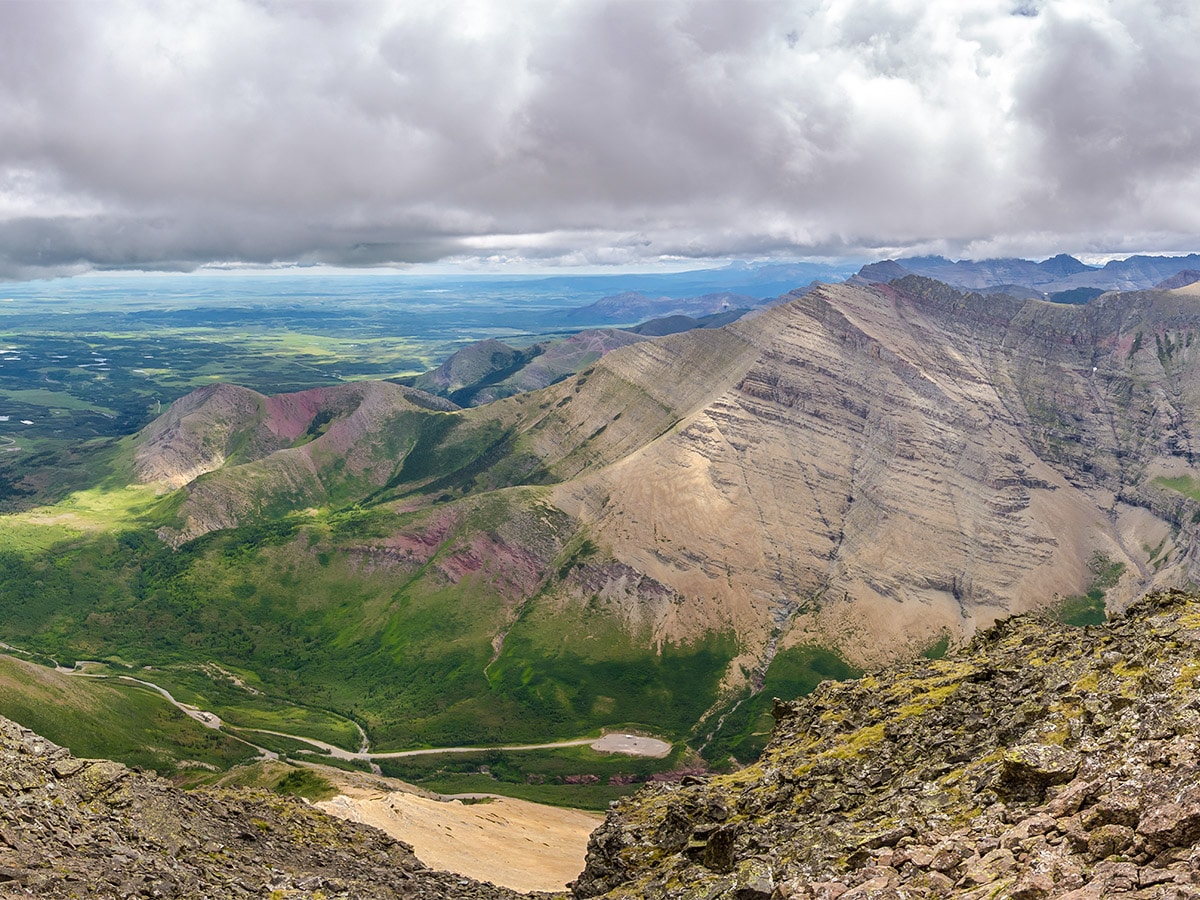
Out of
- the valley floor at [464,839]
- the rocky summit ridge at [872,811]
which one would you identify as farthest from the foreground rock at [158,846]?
the valley floor at [464,839]

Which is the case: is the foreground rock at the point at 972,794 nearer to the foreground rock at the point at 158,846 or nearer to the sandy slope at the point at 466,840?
the foreground rock at the point at 158,846

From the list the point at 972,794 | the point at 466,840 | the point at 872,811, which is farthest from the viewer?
the point at 466,840

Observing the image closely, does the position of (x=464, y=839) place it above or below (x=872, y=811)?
below

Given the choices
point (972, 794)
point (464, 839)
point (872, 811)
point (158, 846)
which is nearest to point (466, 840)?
point (464, 839)

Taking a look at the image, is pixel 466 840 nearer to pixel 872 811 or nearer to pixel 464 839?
pixel 464 839

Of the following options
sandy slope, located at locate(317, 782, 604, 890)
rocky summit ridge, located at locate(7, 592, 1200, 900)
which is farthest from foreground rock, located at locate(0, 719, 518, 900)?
sandy slope, located at locate(317, 782, 604, 890)

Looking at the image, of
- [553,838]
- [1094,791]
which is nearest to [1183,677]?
[1094,791]

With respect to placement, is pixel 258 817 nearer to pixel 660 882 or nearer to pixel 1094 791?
pixel 660 882

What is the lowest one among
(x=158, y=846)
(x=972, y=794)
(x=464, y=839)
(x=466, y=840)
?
(x=466, y=840)
